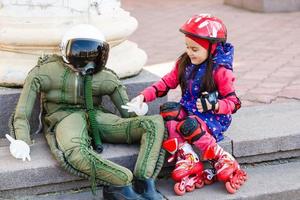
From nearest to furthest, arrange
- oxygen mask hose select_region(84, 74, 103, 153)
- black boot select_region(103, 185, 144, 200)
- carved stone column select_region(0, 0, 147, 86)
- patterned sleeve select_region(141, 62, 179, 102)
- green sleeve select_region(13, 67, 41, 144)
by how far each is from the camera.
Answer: black boot select_region(103, 185, 144, 200) → green sleeve select_region(13, 67, 41, 144) → oxygen mask hose select_region(84, 74, 103, 153) → patterned sleeve select_region(141, 62, 179, 102) → carved stone column select_region(0, 0, 147, 86)

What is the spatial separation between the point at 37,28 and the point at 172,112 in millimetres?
892

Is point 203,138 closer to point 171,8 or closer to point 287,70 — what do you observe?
point 287,70

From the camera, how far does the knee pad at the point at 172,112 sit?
3.80 meters

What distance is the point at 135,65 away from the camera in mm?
4289

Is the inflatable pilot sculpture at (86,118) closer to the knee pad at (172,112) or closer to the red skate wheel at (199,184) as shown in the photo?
the knee pad at (172,112)

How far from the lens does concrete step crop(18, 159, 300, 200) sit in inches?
141

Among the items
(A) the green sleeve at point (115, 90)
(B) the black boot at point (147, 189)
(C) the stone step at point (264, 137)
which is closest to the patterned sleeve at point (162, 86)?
(A) the green sleeve at point (115, 90)

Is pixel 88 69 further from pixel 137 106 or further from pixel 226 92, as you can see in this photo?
pixel 226 92

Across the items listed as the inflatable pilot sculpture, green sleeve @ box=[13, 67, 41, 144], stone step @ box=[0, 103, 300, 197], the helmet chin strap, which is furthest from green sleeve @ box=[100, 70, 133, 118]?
green sleeve @ box=[13, 67, 41, 144]

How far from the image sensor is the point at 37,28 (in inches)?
160

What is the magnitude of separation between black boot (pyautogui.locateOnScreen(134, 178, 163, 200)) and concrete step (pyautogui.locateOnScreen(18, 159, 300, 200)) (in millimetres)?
110

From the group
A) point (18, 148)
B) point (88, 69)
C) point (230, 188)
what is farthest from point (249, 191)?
point (18, 148)

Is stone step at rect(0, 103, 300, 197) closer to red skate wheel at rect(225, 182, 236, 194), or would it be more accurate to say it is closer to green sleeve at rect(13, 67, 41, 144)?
green sleeve at rect(13, 67, 41, 144)

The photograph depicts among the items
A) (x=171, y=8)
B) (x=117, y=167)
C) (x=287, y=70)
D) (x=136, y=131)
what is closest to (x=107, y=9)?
(x=136, y=131)
